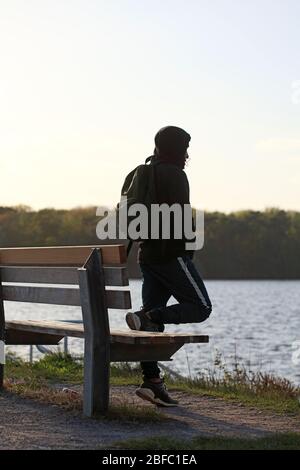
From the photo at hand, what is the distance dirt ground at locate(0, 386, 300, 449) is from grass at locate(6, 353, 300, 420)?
192 millimetres

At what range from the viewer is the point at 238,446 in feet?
19.0

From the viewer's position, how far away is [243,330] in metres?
35.9

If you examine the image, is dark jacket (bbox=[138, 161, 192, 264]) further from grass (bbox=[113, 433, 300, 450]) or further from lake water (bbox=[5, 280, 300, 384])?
lake water (bbox=[5, 280, 300, 384])

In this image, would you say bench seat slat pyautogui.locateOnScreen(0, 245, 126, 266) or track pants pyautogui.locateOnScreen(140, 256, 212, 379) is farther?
track pants pyautogui.locateOnScreen(140, 256, 212, 379)

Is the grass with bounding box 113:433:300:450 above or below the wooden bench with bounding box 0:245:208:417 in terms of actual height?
below

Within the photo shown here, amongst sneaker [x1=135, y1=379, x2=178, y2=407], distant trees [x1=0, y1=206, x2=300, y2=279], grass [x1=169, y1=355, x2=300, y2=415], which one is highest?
distant trees [x1=0, y1=206, x2=300, y2=279]

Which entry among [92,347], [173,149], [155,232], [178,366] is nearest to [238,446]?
[92,347]

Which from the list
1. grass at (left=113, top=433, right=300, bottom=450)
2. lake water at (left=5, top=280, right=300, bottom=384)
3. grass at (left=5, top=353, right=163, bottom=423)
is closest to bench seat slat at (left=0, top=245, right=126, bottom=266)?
grass at (left=5, top=353, right=163, bottom=423)

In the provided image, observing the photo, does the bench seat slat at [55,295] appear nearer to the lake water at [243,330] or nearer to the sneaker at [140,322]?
the sneaker at [140,322]

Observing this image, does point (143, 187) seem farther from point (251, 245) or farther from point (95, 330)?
point (251, 245)

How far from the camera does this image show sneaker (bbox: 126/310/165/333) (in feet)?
22.9

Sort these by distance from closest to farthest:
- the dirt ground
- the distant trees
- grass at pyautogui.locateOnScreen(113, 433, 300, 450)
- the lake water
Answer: grass at pyautogui.locateOnScreen(113, 433, 300, 450), the dirt ground, the lake water, the distant trees

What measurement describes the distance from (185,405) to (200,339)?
4.45 feet

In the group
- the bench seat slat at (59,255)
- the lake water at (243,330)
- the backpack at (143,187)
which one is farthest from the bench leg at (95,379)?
the lake water at (243,330)
